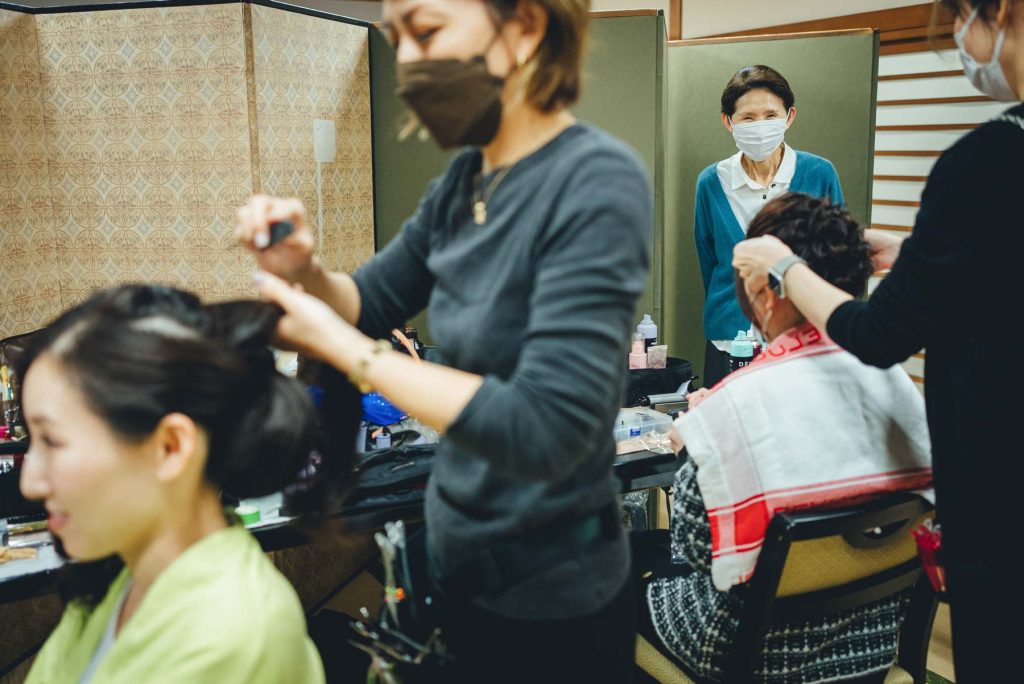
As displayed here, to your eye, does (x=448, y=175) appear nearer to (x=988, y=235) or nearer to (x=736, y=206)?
(x=988, y=235)

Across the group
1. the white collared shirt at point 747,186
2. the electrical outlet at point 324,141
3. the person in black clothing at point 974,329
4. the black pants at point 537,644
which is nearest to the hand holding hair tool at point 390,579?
the black pants at point 537,644

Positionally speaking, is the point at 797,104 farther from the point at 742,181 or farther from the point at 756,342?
the point at 756,342

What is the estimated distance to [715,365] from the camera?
9.10 ft

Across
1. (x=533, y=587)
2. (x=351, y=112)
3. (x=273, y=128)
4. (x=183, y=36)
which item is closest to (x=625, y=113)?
(x=351, y=112)

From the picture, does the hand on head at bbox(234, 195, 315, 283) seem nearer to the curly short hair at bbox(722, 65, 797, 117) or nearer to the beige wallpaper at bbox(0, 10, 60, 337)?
the beige wallpaper at bbox(0, 10, 60, 337)

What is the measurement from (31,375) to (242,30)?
5.12ft

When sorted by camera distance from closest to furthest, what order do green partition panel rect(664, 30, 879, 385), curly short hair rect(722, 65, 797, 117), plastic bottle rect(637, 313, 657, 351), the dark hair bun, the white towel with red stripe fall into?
the dark hair bun → the white towel with red stripe → plastic bottle rect(637, 313, 657, 351) → curly short hair rect(722, 65, 797, 117) → green partition panel rect(664, 30, 879, 385)

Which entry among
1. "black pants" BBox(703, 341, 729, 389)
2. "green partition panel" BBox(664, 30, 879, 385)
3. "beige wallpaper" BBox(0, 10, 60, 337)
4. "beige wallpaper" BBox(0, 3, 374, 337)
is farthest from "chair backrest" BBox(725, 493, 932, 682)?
"green partition panel" BBox(664, 30, 879, 385)

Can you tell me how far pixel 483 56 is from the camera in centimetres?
85

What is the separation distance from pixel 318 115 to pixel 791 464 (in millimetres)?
1756

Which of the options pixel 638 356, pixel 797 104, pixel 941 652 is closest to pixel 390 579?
pixel 638 356

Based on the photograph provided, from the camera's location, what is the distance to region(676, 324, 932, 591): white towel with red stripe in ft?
4.70

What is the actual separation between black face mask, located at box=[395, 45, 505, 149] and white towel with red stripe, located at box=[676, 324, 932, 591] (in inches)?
30.9

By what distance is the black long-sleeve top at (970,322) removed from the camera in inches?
44.7
